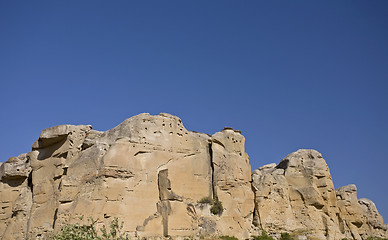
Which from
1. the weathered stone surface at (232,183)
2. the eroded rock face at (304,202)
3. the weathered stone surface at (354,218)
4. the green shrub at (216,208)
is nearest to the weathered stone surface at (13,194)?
the green shrub at (216,208)

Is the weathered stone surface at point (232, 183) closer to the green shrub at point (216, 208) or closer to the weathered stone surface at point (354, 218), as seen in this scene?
the green shrub at point (216, 208)

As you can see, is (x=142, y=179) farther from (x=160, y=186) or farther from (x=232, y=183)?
(x=232, y=183)

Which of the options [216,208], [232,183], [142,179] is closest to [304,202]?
[232,183]

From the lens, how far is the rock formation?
73.6 ft

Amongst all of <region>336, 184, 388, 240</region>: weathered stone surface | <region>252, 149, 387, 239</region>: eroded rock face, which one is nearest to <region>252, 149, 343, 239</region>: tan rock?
<region>252, 149, 387, 239</region>: eroded rock face

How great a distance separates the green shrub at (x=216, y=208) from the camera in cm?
2538

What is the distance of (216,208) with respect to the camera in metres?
25.5

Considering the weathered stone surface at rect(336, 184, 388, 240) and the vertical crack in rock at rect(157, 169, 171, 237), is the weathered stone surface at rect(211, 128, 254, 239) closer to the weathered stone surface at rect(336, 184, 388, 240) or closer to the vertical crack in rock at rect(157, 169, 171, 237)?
the vertical crack in rock at rect(157, 169, 171, 237)

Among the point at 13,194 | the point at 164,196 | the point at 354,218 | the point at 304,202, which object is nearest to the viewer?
the point at 164,196

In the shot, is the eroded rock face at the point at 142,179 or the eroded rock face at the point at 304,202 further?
the eroded rock face at the point at 304,202

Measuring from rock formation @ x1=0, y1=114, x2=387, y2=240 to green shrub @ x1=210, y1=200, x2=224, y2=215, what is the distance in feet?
0.63

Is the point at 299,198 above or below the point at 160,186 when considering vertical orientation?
above

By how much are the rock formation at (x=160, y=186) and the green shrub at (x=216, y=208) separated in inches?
7.6

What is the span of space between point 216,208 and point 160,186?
3.85 meters
